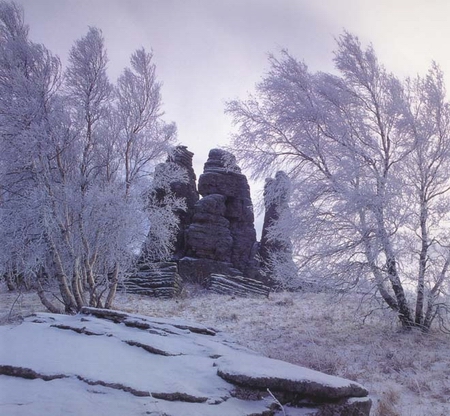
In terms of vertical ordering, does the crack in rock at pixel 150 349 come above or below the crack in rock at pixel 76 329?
above

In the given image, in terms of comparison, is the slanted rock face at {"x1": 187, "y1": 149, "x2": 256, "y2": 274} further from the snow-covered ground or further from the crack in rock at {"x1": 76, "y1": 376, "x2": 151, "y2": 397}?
the crack in rock at {"x1": 76, "y1": 376, "x2": 151, "y2": 397}

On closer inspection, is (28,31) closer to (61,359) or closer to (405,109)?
(61,359)

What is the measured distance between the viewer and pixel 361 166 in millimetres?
8539

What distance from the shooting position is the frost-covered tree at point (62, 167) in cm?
864

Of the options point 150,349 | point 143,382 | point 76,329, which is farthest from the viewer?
point 76,329

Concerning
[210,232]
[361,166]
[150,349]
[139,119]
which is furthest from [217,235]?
[150,349]

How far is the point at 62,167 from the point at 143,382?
25.2ft

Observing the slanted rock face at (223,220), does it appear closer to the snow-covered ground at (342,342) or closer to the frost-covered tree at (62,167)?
the snow-covered ground at (342,342)

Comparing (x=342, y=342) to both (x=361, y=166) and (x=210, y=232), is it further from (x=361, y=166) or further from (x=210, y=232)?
(x=210, y=232)

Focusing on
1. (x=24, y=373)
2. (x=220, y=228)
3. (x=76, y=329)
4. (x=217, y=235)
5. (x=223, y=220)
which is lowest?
(x=76, y=329)

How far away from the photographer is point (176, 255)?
24219mm

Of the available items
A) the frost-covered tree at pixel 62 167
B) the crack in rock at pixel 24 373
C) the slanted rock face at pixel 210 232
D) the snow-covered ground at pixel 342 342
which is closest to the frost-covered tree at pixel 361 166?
the snow-covered ground at pixel 342 342

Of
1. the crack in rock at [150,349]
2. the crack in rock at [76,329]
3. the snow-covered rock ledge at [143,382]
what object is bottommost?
the crack in rock at [76,329]

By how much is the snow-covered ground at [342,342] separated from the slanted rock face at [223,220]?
914 centimetres
